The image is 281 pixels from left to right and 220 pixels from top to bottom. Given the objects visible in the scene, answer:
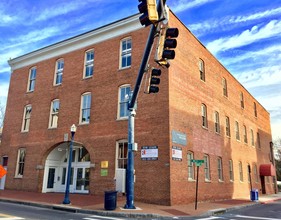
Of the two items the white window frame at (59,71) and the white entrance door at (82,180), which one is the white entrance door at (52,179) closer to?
the white entrance door at (82,180)

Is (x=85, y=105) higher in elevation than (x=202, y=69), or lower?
lower

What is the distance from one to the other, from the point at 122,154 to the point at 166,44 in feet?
42.7

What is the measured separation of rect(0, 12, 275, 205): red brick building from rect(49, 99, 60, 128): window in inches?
3.4

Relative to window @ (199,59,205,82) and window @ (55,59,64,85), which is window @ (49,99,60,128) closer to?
window @ (55,59,64,85)

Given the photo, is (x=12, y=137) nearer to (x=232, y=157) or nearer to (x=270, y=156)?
(x=232, y=157)

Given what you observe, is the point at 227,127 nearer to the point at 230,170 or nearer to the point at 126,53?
the point at 230,170

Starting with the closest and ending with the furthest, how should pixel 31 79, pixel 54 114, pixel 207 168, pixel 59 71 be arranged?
pixel 207 168, pixel 54 114, pixel 59 71, pixel 31 79

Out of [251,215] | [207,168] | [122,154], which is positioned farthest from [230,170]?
[122,154]

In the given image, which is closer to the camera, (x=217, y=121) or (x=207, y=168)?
(x=207, y=168)

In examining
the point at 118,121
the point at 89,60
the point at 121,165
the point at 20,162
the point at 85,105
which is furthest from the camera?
the point at 20,162

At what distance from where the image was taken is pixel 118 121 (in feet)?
62.1

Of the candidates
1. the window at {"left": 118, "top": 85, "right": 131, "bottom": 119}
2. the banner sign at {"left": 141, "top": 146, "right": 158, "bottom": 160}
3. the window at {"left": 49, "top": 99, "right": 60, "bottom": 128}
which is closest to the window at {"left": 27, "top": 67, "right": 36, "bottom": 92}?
the window at {"left": 49, "top": 99, "right": 60, "bottom": 128}

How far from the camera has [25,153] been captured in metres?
23.5

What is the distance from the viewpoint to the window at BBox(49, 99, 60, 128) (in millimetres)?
22734
